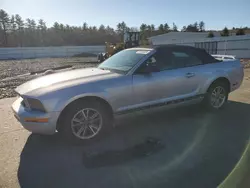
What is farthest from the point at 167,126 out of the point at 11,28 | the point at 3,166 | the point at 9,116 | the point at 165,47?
the point at 11,28

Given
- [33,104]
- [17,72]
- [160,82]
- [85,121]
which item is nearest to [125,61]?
[160,82]

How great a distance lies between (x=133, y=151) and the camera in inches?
148

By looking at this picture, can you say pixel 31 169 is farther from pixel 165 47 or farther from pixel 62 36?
pixel 62 36

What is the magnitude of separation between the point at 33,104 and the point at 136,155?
68.5 inches

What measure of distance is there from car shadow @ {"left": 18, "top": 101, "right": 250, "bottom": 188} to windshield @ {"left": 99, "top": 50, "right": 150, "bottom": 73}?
3.75 feet

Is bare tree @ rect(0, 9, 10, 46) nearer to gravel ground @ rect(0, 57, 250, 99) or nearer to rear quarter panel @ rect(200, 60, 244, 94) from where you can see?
gravel ground @ rect(0, 57, 250, 99)

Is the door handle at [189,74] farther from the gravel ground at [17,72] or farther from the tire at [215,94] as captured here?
the gravel ground at [17,72]

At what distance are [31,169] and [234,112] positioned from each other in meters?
4.38

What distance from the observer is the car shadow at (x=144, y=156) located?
3010 mm

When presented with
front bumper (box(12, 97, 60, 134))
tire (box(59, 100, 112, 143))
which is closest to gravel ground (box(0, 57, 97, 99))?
front bumper (box(12, 97, 60, 134))

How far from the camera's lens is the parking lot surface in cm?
302

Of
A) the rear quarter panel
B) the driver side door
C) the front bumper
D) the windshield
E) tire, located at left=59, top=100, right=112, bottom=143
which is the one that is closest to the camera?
the front bumper

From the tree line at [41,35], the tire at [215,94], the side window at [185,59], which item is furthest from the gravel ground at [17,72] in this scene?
the tree line at [41,35]

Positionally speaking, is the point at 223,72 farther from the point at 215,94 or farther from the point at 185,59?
the point at 185,59
